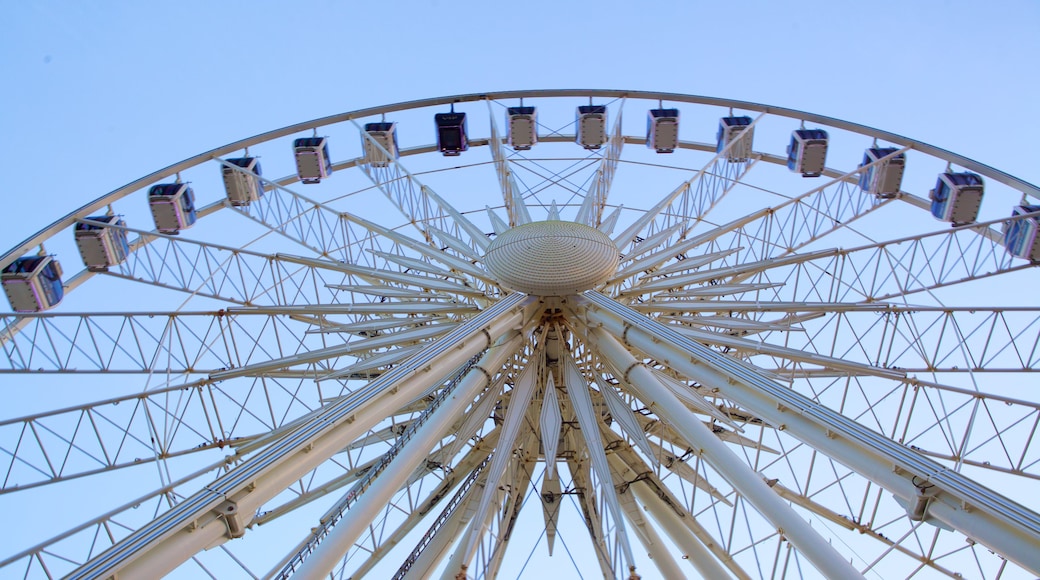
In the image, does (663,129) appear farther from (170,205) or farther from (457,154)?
(170,205)

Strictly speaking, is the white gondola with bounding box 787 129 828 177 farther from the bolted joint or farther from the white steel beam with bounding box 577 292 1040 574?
the bolted joint

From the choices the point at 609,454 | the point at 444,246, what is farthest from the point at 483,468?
the point at 444,246

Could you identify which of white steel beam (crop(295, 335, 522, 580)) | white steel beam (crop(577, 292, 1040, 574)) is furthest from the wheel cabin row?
white steel beam (crop(577, 292, 1040, 574))

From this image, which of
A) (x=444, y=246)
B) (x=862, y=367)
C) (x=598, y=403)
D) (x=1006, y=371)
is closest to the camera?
(x=862, y=367)

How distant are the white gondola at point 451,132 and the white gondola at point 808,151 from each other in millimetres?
9239

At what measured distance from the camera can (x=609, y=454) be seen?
17766 millimetres

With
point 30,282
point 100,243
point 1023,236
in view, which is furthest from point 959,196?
point 30,282

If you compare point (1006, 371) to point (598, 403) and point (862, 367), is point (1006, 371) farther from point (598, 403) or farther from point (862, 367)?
point (598, 403)

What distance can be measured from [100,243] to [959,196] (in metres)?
20.1

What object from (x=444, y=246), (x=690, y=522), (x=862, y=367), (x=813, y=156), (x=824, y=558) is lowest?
(x=690, y=522)

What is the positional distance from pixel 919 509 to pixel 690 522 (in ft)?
21.4

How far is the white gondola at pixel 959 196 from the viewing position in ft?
67.8

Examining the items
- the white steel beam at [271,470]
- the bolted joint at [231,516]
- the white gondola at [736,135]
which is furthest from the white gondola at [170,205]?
the white gondola at [736,135]

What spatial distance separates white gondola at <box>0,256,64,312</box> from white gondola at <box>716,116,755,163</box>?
16.6 metres
